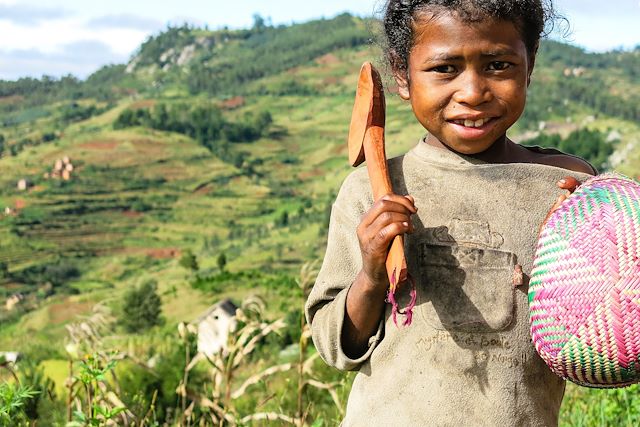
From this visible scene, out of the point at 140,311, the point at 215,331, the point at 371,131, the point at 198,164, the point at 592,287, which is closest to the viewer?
the point at 592,287

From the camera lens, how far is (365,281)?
1506mm

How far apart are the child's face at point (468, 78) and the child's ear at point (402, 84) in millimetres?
92

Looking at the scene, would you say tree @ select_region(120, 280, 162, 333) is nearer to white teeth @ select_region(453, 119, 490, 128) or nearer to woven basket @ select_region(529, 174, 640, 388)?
white teeth @ select_region(453, 119, 490, 128)

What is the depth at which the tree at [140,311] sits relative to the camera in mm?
34031

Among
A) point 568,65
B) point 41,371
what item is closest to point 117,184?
point 568,65

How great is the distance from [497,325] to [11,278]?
6023 cm

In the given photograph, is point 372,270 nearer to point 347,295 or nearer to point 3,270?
point 347,295

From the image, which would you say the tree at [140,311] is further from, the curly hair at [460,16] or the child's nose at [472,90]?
the child's nose at [472,90]

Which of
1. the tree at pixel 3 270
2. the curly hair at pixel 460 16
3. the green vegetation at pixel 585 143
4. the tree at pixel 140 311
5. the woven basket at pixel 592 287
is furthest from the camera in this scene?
the green vegetation at pixel 585 143

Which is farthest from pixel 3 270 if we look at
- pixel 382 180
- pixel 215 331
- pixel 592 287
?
pixel 592 287

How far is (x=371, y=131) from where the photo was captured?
1650 mm

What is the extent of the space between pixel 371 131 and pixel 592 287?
1.73 ft

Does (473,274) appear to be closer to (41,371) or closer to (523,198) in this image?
(523,198)

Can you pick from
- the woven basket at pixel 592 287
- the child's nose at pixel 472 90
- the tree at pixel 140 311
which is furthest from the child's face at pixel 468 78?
the tree at pixel 140 311
